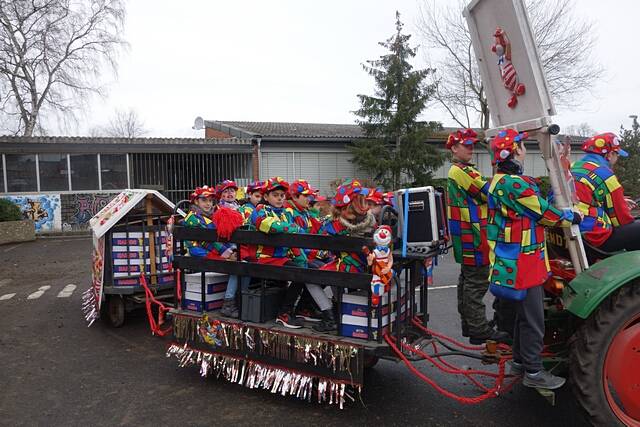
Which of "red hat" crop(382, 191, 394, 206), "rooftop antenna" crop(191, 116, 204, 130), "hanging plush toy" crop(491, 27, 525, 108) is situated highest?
"rooftop antenna" crop(191, 116, 204, 130)

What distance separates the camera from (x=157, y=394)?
4375 millimetres

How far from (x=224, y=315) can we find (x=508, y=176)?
2.70 metres

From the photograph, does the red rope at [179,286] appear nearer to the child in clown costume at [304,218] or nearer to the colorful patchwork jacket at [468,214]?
the child in clown costume at [304,218]

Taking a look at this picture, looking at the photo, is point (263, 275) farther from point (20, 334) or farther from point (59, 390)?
point (20, 334)

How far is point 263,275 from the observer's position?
421 cm

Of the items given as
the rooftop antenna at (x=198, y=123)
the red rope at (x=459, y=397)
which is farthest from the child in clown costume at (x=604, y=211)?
the rooftop antenna at (x=198, y=123)

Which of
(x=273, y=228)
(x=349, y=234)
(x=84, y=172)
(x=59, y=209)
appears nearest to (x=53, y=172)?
(x=84, y=172)

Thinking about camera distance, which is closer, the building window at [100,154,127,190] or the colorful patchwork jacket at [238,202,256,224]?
the colorful patchwork jacket at [238,202,256,224]

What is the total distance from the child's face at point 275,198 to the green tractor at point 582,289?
2.12m

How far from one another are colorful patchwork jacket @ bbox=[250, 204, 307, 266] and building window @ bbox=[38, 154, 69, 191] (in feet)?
56.2

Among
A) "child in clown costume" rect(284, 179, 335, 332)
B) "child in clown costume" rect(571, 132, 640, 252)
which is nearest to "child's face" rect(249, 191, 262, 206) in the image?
"child in clown costume" rect(284, 179, 335, 332)

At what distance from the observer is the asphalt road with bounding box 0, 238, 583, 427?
3.82 meters

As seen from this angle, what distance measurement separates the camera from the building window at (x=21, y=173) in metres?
18.6

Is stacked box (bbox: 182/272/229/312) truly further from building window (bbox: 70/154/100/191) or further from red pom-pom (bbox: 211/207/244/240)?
building window (bbox: 70/154/100/191)
